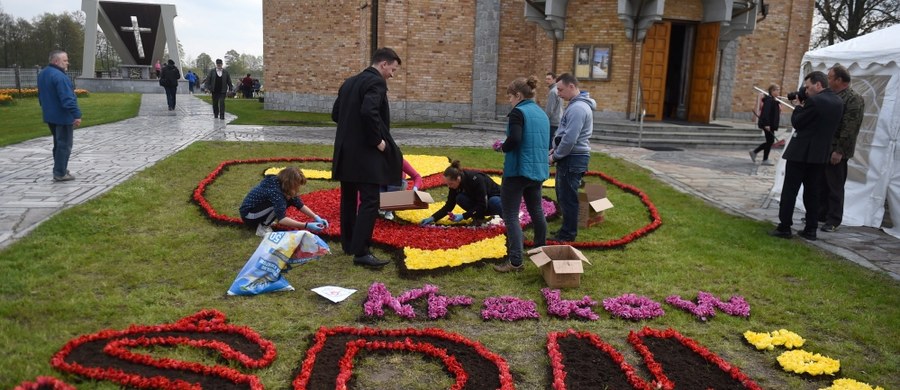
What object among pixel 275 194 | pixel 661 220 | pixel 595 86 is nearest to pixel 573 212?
pixel 661 220

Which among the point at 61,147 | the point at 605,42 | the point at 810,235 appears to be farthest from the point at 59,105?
the point at 605,42

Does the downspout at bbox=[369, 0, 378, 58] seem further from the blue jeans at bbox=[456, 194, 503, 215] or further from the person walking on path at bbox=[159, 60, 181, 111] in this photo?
the blue jeans at bbox=[456, 194, 503, 215]

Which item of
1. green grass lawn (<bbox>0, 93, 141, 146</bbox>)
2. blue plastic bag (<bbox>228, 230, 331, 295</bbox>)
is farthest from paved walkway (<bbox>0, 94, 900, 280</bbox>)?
blue plastic bag (<bbox>228, 230, 331, 295</bbox>)

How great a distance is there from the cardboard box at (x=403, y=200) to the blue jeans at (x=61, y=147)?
5.40 meters

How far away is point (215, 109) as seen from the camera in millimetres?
20922

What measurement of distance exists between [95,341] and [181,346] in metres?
0.56

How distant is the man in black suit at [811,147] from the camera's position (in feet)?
25.0

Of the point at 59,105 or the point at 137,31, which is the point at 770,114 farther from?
the point at 137,31

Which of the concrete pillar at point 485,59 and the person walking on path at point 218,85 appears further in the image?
the concrete pillar at point 485,59

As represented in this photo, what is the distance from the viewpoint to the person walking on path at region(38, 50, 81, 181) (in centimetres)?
921

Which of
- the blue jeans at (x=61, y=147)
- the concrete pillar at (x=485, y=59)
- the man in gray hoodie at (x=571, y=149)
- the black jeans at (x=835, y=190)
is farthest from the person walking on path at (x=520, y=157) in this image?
the concrete pillar at (x=485, y=59)

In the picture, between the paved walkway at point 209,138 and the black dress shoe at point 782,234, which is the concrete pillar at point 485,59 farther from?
the black dress shoe at point 782,234

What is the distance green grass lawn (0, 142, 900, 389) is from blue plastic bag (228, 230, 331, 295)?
0.12 m

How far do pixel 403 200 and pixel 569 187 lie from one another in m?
1.97
